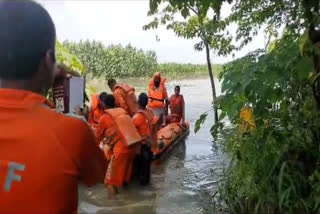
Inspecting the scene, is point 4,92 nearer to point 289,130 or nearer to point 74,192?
point 74,192

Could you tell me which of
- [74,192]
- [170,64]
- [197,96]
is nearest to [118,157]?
[74,192]

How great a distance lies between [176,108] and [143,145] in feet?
13.5

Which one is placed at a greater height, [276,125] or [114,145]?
[276,125]

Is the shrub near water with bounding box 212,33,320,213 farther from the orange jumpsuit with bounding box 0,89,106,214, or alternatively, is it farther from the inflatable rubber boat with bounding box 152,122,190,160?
the inflatable rubber boat with bounding box 152,122,190,160

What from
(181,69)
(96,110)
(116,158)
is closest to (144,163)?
(116,158)

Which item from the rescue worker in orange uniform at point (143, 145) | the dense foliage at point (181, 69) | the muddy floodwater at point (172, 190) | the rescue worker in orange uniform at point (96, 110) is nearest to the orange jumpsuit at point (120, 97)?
the rescue worker in orange uniform at point (96, 110)

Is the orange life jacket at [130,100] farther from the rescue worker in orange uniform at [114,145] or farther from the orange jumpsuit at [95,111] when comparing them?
the rescue worker in orange uniform at [114,145]

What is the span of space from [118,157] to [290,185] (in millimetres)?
3070

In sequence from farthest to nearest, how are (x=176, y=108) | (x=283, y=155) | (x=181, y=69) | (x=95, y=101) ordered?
(x=181, y=69), (x=176, y=108), (x=95, y=101), (x=283, y=155)

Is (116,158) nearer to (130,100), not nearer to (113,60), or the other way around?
(130,100)

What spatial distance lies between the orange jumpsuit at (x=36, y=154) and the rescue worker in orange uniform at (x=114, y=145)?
5.24 metres

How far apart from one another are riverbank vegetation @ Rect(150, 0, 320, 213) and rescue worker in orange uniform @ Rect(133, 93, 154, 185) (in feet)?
6.38

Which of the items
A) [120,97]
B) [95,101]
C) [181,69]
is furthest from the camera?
[181,69]

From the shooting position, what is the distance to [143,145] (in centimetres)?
712
